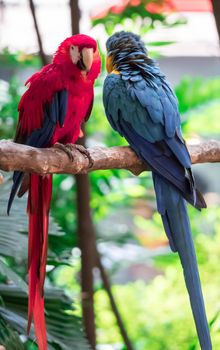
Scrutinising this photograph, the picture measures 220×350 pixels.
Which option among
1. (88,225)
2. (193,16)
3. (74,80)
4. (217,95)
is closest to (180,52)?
(193,16)

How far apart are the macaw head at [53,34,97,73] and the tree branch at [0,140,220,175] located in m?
0.16

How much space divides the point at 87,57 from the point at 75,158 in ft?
0.59

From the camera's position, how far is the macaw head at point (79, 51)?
42.7 inches

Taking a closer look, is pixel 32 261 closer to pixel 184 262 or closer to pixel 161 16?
pixel 184 262

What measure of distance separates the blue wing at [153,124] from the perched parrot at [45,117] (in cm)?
7

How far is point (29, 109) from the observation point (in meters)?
1.15

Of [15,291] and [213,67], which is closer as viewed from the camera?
[15,291]

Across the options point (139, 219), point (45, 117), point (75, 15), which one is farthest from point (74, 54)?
point (139, 219)

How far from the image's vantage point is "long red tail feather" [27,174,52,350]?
3.54ft

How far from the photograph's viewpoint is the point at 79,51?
3.62 feet

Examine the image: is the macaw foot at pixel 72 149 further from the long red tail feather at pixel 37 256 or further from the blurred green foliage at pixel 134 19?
the blurred green foliage at pixel 134 19

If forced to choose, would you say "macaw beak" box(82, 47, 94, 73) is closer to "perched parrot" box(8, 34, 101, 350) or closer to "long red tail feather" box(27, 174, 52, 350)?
"perched parrot" box(8, 34, 101, 350)

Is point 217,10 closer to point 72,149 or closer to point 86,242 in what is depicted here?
point 72,149

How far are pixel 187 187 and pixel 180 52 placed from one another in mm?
2160
